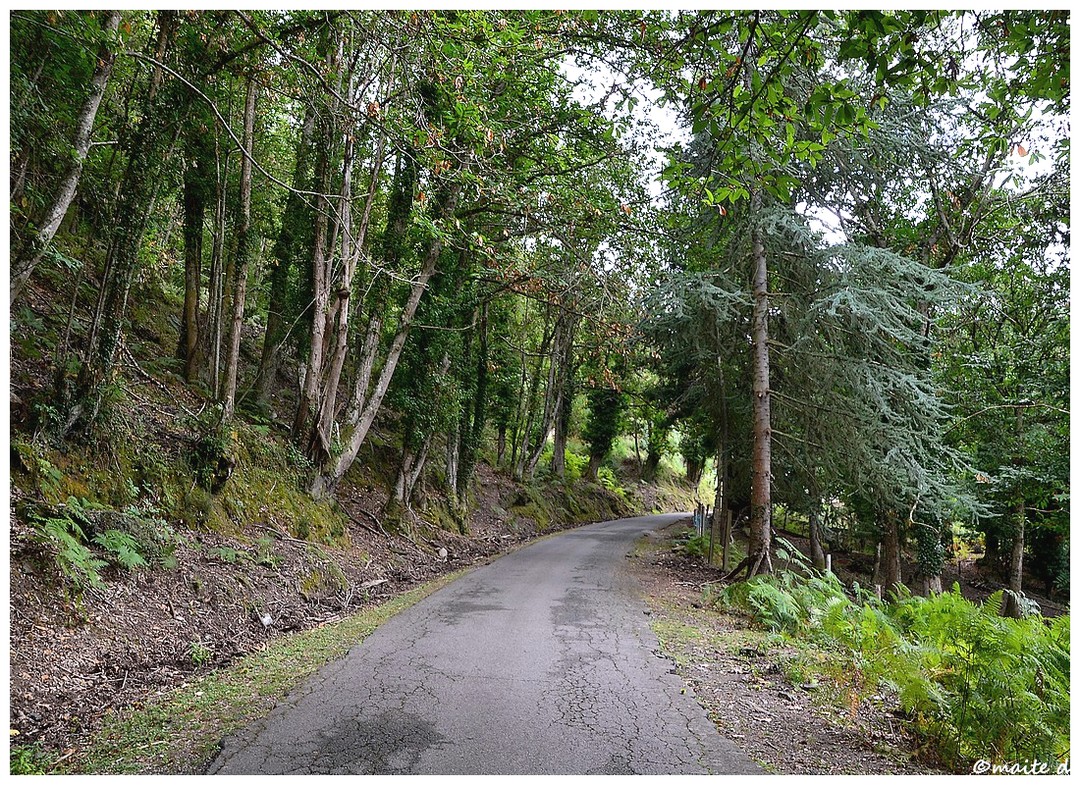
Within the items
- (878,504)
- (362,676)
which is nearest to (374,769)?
(362,676)

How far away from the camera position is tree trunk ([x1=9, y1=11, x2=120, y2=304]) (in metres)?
6.05

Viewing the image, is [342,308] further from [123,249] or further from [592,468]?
[592,468]

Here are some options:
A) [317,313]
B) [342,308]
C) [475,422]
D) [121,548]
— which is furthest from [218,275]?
[475,422]

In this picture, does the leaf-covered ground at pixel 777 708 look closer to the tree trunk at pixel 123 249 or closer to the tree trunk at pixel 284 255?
the tree trunk at pixel 123 249

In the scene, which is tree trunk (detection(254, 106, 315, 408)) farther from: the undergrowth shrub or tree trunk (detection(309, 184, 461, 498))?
the undergrowth shrub

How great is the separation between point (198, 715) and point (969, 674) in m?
5.17

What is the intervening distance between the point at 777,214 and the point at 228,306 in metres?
10.8

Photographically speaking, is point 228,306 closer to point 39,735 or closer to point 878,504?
point 39,735

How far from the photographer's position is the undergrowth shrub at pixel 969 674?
346 cm

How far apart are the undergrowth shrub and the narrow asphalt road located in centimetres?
131

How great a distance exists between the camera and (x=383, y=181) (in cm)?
1334

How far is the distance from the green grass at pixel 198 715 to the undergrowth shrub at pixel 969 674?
4.42 meters

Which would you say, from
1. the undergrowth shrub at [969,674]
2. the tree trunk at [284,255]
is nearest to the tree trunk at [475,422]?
the tree trunk at [284,255]

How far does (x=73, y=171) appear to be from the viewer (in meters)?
6.21
